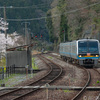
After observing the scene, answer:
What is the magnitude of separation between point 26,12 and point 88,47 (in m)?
108

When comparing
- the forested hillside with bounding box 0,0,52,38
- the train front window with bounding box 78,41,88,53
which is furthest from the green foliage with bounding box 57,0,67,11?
the train front window with bounding box 78,41,88,53

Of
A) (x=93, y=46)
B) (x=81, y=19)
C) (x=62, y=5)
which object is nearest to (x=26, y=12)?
(x=62, y=5)

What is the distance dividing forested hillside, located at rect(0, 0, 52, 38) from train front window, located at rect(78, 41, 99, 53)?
101 meters

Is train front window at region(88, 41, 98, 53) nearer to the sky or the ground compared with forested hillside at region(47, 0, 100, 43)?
nearer to the ground

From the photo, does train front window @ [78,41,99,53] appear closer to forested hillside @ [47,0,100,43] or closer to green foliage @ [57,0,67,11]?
forested hillside @ [47,0,100,43]

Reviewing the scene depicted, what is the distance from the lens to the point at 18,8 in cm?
13025

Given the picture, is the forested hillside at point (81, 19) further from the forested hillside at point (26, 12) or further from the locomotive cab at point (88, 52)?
the forested hillside at point (26, 12)

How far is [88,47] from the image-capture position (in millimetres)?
27344

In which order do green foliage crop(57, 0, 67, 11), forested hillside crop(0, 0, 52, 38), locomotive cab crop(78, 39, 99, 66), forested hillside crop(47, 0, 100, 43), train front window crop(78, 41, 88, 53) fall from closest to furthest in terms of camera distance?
locomotive cab crop(78, 39, 99, 66) → train front window crop(78, 41, 88, 53) → forested hillside crop(47, 0, 100, 43) → green foliage crop(57, 0, 67, 11) → forested hillside crop(0, 0, 52, 38)

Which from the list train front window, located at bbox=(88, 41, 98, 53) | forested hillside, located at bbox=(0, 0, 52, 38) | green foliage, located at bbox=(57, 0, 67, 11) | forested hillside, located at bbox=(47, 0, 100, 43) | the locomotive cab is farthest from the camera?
forested hillside, located at bbox=(0, 0, 52, 38)

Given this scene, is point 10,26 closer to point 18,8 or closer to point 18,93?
point 18,8

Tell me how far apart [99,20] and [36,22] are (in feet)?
266

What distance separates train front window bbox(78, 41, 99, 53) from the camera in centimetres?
2725

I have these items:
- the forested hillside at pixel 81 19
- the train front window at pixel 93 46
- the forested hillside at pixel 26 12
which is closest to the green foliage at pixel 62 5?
the forested hillside at pixel 81 19
